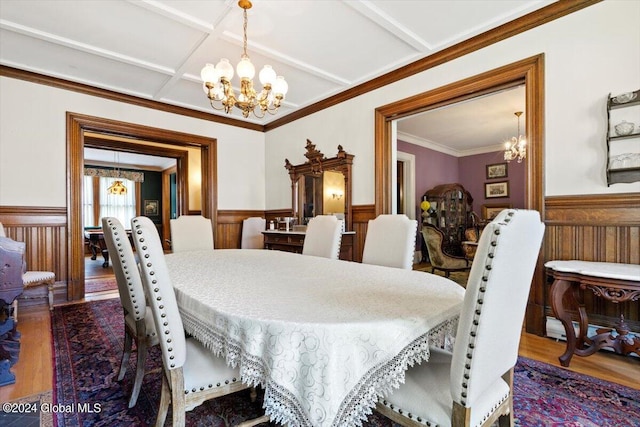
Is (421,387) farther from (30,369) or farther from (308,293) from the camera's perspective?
(30,369)

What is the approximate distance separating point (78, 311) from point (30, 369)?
1428 millimetres

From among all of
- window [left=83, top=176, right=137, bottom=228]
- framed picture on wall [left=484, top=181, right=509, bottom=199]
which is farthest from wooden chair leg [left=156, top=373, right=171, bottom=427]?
window [left=83, top=176, right=137, bottom=228]

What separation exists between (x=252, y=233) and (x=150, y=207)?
653 cm

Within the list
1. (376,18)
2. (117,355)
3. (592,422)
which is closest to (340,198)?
(376,18)

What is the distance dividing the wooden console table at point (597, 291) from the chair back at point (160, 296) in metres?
2.29

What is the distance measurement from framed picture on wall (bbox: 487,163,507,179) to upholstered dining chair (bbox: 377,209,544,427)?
22.3 ft

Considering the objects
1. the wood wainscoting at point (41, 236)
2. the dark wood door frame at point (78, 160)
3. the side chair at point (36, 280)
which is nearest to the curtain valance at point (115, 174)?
the dark wood door frame at point (78, 160)

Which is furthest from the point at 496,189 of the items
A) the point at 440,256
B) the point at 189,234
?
the point at 189,234

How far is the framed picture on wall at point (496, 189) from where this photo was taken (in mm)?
6806

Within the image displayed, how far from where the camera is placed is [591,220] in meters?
2.30

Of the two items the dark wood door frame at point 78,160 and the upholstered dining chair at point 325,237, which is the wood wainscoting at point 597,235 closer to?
the upholstered dining chair at point 325,237

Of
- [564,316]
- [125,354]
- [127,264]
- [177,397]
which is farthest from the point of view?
[564,316]

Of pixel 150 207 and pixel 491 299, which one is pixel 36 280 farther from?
pixel 150 207

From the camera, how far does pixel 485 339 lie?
0.85m
